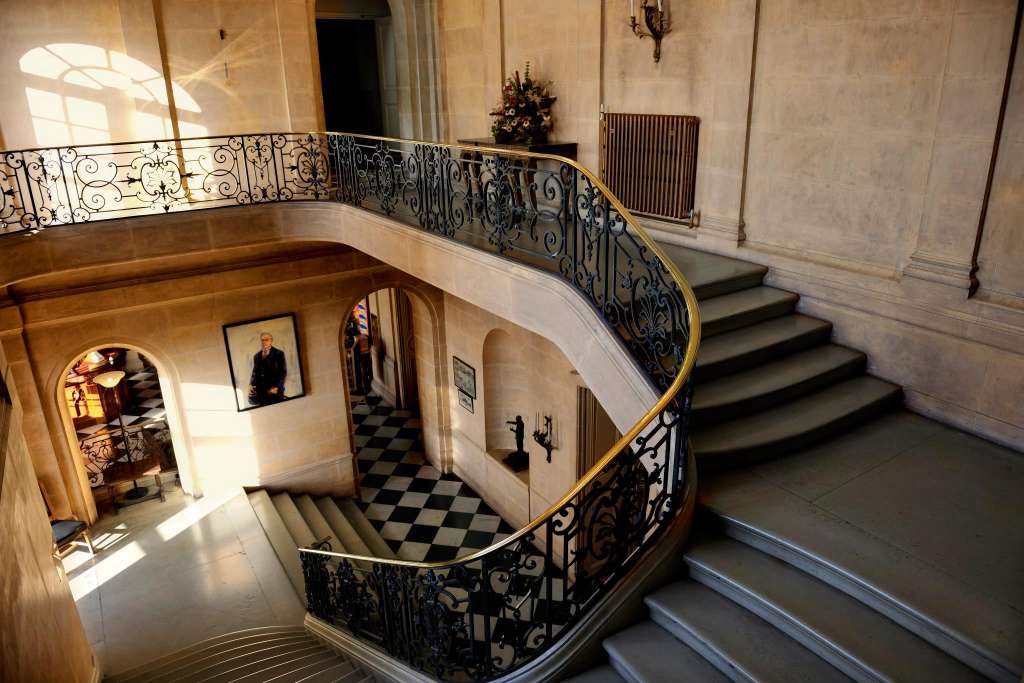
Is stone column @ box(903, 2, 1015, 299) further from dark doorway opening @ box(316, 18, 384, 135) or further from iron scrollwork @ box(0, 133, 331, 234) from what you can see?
dark doorway opening @ box(316, 18, 384, 135)

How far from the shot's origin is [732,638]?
3.37m

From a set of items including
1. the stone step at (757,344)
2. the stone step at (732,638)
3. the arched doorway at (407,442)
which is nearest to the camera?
the stone step at (732,638)

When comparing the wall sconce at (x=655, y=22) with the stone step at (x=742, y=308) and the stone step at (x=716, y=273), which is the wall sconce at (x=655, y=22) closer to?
the stone step at (x=716, y=273)

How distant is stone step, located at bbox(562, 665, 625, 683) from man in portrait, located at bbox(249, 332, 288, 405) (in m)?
7.57

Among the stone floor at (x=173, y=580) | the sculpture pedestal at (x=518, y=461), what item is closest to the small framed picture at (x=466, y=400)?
the sculpture pedestal at (x=518, y=461)

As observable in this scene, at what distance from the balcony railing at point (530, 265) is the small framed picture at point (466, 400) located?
7.57ft

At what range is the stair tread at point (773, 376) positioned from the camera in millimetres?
4684

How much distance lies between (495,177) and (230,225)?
422 centimetres

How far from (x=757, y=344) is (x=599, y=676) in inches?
105

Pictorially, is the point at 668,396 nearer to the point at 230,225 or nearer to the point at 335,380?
the point at 230,225

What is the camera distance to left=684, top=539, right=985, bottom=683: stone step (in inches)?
119

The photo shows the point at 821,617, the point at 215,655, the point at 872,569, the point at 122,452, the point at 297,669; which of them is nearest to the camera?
the point at 821,617

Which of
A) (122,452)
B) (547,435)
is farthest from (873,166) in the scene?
(122,452)

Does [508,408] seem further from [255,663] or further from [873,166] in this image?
[873,166]
